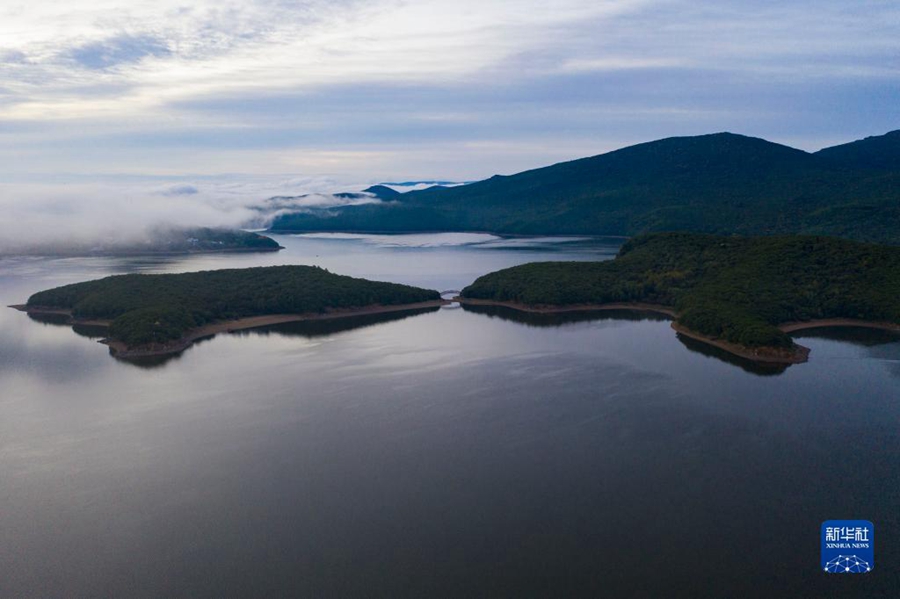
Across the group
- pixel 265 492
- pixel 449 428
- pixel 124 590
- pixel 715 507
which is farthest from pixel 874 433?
pixel 124 590

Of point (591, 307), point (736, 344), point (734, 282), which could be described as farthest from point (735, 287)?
point (591, 307)

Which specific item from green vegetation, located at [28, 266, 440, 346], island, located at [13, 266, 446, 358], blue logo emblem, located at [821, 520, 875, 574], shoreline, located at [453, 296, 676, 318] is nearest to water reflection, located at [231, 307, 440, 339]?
island, located at [13, 266, 446, 358]

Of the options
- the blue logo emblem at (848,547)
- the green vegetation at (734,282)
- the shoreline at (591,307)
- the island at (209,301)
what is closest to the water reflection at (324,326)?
the island at (209,301)

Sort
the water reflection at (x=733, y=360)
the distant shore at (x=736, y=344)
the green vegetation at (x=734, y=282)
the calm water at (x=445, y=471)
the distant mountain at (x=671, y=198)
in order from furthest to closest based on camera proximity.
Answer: the distant mountain at (x=671, y=198)
the green vegetation at (x=734, y=282)
the distant shore at (x=736, y=344)
the water reflection at (x=733, y=360)
the calm water at (x=445, y=471)

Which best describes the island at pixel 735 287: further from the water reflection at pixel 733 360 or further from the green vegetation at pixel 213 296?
the green vegetation at pixel 213 296

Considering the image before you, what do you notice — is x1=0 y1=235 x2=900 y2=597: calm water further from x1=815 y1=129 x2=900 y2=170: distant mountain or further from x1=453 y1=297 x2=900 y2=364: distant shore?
x1=815 y1=129 x2=900 y2=170: distant mountain
